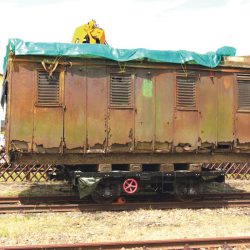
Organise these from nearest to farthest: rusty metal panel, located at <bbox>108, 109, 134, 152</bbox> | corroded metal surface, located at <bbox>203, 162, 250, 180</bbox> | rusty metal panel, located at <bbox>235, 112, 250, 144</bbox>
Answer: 1. rusty metal panel, located at <bbox>108, 109, 134, 152</bbox>
2. rusty metal panel, located at <bbox>235, 112, 250, 144</bbox>
3. corroded metal surface, located at <bbox>203, 162, 250, 180</bbox>

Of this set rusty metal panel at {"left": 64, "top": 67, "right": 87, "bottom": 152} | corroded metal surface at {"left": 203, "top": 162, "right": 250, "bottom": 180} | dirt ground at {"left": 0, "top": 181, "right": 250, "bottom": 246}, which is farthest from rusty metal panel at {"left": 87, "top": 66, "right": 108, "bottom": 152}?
corroded metal surface at {"left": 203, "top": 162, "right": 250, "bottom": 180}

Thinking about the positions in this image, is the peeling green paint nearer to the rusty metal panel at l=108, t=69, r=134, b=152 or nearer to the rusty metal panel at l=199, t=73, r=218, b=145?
the rusty metal panel at l=108, t=69, r=134, b=152

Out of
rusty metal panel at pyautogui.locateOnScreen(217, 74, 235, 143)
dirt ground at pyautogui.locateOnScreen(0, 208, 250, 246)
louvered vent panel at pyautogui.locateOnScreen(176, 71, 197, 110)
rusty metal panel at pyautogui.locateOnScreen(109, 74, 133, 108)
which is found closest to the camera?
dirt ground at pyautogui.locateOnScreen(0, 208, 250, 246)

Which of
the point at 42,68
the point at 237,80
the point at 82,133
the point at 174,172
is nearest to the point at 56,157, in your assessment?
the point at 82,133

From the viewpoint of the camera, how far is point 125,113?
37.1 ft

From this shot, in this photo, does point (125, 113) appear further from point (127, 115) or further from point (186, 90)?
point (186, 90)

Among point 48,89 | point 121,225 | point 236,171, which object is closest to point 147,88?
point 48,89

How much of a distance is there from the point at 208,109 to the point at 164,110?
132 cm

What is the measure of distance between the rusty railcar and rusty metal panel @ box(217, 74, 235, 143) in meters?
0.03

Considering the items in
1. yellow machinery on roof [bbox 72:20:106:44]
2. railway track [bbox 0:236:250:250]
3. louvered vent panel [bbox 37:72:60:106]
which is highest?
yellow machinery on roof [bbox 72:20:106:44]

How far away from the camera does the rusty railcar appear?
1077 centimetres

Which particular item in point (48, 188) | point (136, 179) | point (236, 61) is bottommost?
point (48, 188)

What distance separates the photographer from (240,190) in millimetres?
14555

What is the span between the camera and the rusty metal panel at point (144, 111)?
1137 cm
